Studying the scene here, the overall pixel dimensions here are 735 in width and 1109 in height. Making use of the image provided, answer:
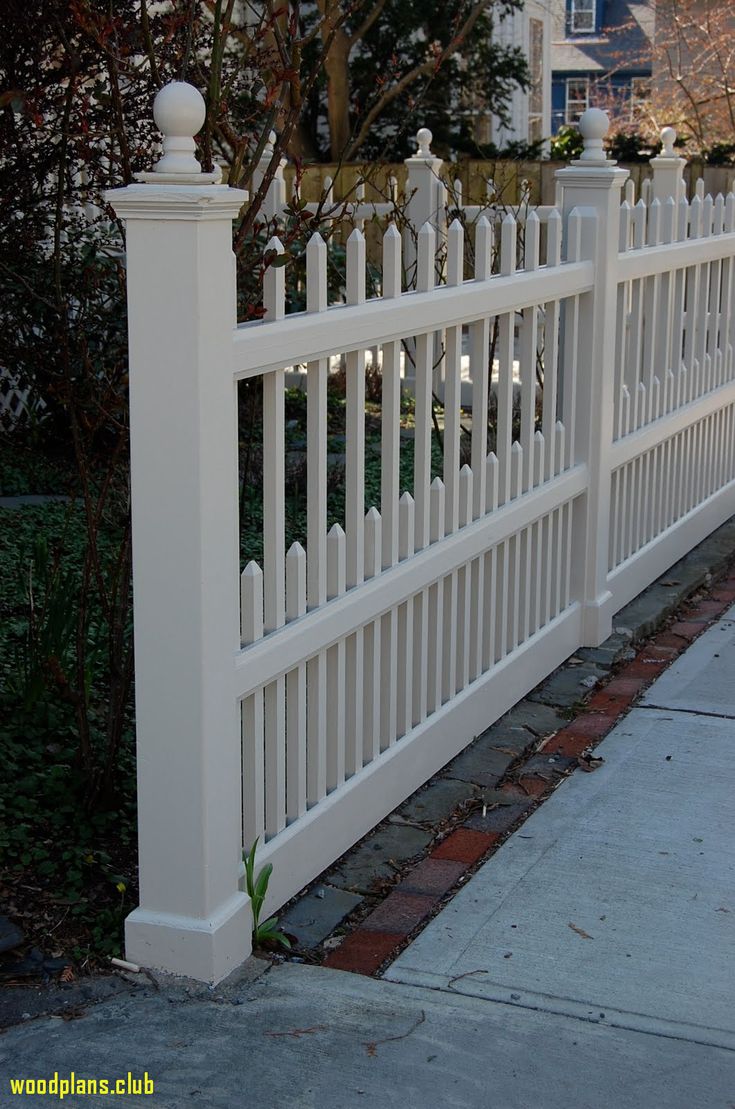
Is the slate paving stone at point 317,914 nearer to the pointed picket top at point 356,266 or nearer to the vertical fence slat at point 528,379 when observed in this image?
the pointed picket top at point 356,266

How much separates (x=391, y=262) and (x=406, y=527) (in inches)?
28.5

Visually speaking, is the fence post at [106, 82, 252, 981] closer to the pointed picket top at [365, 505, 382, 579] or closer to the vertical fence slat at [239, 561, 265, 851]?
the vertical fence slat at [239, 561, 265, 851]

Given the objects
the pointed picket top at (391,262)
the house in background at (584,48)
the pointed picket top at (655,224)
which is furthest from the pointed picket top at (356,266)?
the house in background at (584,48)

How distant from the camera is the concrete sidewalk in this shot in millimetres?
2645

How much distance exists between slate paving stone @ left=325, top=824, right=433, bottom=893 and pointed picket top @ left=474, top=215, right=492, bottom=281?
1601 mm

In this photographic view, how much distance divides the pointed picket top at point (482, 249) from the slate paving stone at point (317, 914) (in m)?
1.82

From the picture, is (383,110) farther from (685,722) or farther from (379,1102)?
(379,1102)

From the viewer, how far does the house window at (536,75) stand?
24953 mm

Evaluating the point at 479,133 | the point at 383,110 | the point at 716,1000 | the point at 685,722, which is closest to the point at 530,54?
the point at 479,133

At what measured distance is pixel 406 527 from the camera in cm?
388

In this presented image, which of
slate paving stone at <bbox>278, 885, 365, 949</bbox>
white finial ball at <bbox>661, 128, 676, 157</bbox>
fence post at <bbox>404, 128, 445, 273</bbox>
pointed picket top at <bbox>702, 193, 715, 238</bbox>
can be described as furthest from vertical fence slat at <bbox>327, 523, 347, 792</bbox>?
fence post at <bbox>404, 128, 445, 273</bbox>

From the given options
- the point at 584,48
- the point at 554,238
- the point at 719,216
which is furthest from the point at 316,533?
the point at 584,48

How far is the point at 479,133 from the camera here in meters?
18.6

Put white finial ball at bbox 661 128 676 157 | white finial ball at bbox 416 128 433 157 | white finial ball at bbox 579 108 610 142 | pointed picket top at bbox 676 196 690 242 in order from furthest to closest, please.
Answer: white finial ball at bbox 416 128 433 157
white finial ball at bbox 661 128 676 157
pointed picket top at bbox 676 196 690 242
white finial ball at bbox 579 108 610 142
